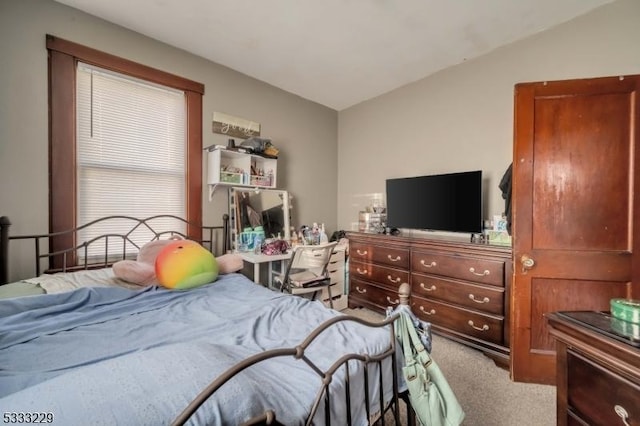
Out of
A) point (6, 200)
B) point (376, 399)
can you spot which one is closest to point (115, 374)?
point (376, 399)

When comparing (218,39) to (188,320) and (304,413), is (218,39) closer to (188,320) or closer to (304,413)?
(188,320)

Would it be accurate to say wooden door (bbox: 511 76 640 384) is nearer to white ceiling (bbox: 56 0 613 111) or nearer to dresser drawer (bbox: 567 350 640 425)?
white ceiling (bbox: 56 0 613 111)

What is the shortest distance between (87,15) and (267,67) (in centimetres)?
146

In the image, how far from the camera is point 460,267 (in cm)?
227

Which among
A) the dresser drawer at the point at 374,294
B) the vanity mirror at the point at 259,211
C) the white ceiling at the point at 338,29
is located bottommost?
the dresser drawer at the point at 374,294

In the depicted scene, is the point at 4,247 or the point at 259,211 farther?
the point at 259,211

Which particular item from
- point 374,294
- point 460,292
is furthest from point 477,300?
point 374,294

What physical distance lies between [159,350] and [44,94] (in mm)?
2315

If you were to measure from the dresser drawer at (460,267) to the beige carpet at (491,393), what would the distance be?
2.07ft

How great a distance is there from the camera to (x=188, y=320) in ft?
4.22

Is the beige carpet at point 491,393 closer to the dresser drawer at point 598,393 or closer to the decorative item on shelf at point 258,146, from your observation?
the dresser drawer at point 598,393

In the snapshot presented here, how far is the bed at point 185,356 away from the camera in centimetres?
52

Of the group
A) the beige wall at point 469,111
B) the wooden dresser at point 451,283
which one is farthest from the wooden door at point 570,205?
the beige wall at point 469,111

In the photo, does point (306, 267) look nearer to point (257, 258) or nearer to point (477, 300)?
point (257, 258)
